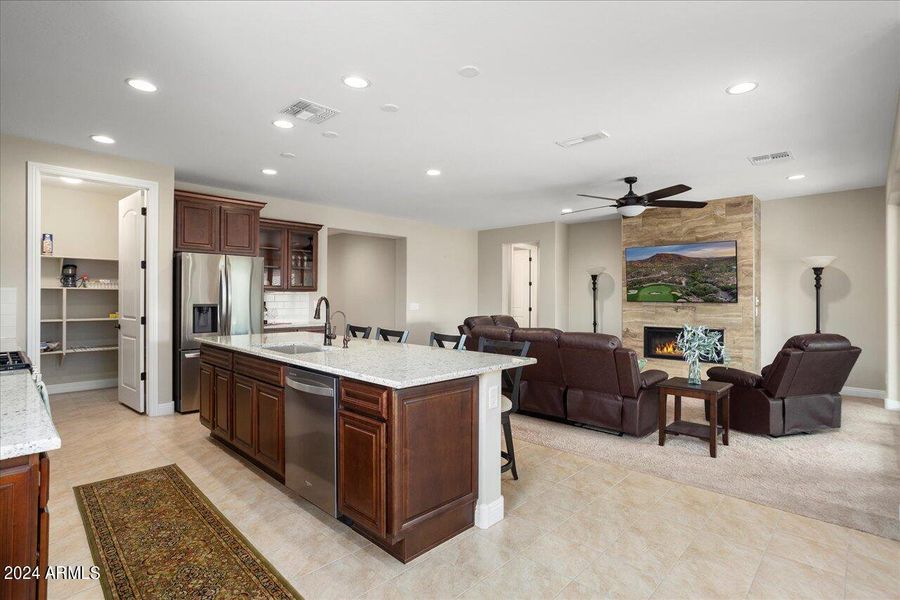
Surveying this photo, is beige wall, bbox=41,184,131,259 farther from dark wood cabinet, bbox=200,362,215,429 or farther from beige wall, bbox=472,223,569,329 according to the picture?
beige wall, bbox=472,223,569,329

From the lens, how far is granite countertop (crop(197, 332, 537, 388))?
2.28m

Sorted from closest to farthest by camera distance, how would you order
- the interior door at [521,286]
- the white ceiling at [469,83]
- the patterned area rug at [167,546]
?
the patterned area rug at [167,546] < the white ceiling at [469,83] < the interior door at [521,286]

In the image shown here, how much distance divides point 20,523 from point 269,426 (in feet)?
6.19

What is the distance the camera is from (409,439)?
225 cm

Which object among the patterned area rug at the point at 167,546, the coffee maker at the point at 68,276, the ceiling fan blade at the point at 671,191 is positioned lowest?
the patterned area rug at the point at 167,546

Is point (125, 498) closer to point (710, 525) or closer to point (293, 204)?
point (710, 525)

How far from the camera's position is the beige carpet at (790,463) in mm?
2863

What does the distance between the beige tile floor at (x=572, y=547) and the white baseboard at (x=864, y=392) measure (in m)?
4.78

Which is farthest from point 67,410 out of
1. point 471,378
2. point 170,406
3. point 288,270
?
point 471,378

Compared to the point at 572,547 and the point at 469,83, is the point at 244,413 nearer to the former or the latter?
the point at 572,547

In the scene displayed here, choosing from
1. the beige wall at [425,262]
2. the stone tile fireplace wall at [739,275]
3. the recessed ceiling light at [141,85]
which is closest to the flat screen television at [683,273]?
the stone tile fireplace wall at [739,275]

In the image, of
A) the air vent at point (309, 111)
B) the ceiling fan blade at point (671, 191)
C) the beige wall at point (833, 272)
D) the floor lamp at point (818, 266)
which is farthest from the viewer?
the beige wall at point (833, 272)

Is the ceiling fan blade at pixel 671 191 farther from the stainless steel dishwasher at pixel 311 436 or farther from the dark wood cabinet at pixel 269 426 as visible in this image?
the dark wood cabinet at pixel 269 426

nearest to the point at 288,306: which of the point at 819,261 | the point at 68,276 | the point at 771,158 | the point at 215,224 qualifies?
the point at 215,224
